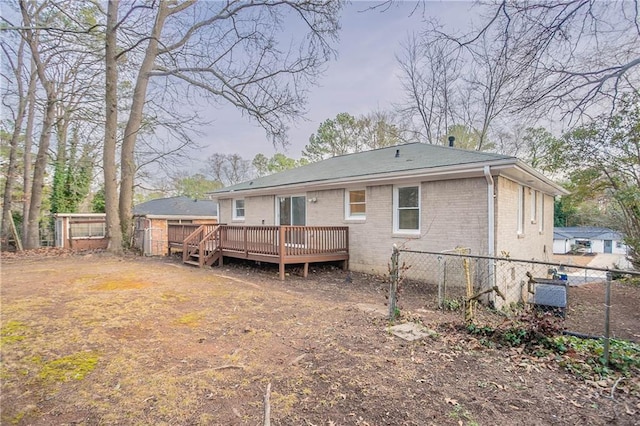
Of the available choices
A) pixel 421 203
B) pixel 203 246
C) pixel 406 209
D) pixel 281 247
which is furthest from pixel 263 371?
pixel 203 246

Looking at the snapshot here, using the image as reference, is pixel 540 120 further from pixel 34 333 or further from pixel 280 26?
pixel 34 333

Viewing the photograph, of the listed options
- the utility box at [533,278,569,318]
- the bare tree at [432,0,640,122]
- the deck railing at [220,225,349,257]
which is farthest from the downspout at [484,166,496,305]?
the deck railing at [220,225,349,257]

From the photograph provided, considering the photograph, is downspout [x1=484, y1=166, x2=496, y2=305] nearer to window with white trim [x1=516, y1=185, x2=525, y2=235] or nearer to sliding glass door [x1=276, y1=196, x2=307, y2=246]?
window with white trim [x1=516, y1=185, x2=525, y2=235]

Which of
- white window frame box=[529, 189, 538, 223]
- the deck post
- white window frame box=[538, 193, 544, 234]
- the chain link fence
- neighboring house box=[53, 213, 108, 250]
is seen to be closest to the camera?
the chain link fence

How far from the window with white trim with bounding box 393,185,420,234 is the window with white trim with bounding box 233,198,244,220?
814 cm

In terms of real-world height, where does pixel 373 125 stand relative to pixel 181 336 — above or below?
above

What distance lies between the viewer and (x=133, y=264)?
1091cm

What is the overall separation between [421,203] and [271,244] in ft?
14.6

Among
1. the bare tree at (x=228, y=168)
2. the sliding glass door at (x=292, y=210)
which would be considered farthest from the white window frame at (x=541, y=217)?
the bare tree at (x=228, y=168)

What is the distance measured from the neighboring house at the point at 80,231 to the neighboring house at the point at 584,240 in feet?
152

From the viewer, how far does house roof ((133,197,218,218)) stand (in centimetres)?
2370

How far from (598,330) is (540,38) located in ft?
20.6

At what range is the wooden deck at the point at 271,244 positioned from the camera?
9.28m

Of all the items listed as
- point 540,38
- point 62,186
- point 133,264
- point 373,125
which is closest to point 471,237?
point 540,38
